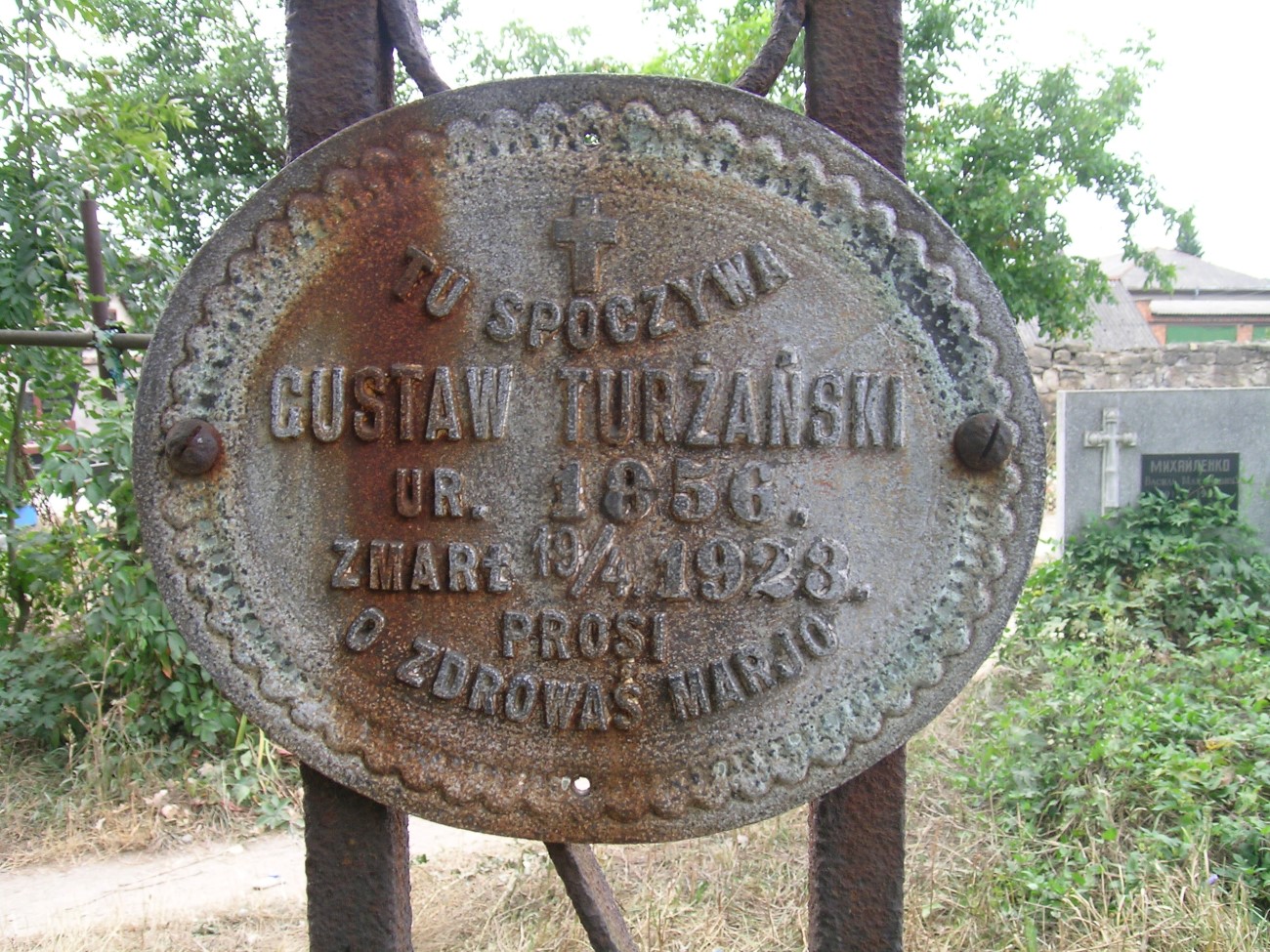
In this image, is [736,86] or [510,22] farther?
[510,22]

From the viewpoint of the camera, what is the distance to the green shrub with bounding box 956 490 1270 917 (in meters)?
2.61

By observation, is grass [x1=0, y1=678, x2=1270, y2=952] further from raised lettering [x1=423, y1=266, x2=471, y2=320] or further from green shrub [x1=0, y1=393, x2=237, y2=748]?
raised lettering [x1=423, y1=266, x2=471, y2=320]

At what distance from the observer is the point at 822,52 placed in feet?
4.38

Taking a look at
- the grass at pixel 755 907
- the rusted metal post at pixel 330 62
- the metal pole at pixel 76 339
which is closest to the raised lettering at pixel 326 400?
the rusted metal post at pixel 330 62

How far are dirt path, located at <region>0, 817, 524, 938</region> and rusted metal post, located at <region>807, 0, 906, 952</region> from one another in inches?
88.4

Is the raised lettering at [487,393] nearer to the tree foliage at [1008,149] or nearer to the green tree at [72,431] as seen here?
the green tree at [72,431]

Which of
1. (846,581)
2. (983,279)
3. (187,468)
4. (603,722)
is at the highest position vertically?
(983,279)

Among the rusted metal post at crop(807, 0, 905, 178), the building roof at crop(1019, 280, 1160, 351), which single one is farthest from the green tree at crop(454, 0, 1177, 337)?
the building roof at crop(1019, 280, 1160, 351)

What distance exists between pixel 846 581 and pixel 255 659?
0.75m

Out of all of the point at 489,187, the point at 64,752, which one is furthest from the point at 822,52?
the point at 64,752

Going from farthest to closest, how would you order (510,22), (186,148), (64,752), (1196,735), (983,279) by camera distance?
(510,22) < (186,148) < (64,752) < (1196,735) < (983,279)

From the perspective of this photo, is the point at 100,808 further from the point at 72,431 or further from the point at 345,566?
the point at 345,566

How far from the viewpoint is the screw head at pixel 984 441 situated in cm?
125

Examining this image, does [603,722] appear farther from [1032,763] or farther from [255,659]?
[1032,763]
